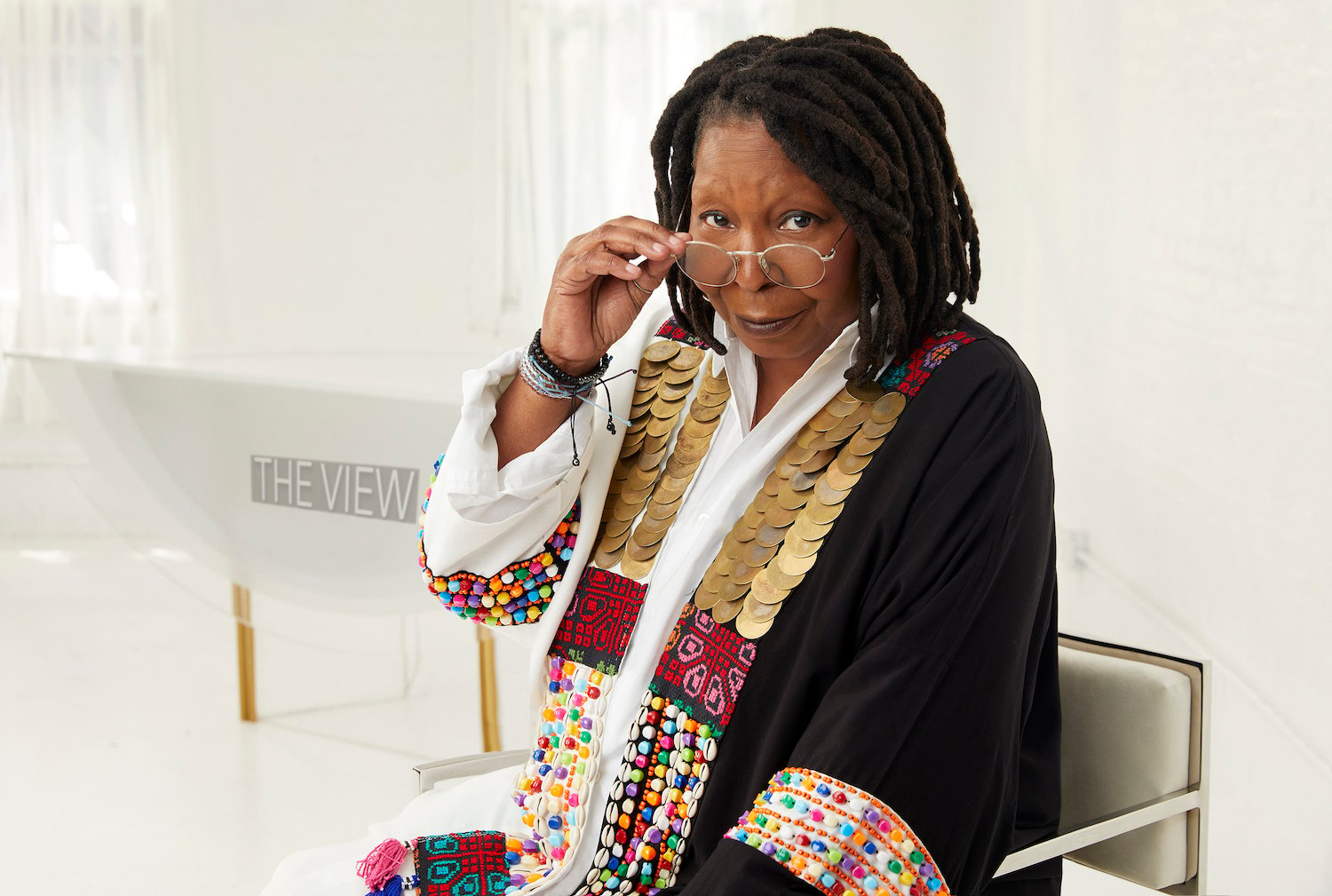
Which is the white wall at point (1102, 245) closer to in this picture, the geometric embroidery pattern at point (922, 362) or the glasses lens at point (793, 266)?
the geometric embroidery pattern at point (922, 362)

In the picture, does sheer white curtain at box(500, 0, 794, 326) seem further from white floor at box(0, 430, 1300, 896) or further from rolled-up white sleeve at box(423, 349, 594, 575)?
rolled-up white sleeve at box(423, 349, 594, 575)

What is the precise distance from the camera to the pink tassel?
1.26 metres

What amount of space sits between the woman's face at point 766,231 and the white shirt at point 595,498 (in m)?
0.04

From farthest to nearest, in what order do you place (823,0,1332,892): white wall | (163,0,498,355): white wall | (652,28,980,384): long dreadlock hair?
(163,0,498,355): white wall < (823,0,1332,892): white wall < (652,28,980,384): long dreadlock hair

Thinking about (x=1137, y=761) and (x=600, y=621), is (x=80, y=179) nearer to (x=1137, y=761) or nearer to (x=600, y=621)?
(x=600, y=621)

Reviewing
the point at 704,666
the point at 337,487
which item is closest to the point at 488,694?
the point at 337,487

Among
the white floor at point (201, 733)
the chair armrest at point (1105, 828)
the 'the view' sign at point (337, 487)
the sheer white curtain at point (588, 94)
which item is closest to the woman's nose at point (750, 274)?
the chair armrest at point (1105, 828)

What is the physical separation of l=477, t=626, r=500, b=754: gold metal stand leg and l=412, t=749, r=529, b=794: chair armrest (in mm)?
1291

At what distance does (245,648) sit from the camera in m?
3.33

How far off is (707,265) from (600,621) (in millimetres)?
406

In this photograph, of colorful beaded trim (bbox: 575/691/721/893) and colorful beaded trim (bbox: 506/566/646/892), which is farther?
colorful beaded trim (bbox: 506/566/646/892)

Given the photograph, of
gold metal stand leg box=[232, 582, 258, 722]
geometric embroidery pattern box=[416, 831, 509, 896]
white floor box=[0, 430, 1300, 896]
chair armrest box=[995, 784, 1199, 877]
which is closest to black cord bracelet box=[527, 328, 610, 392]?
geometric embroidery pattern box=[416, 831, 509, 896]

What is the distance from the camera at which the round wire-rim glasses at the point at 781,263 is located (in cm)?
118

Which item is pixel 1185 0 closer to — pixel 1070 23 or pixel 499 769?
pixel 1070 23
